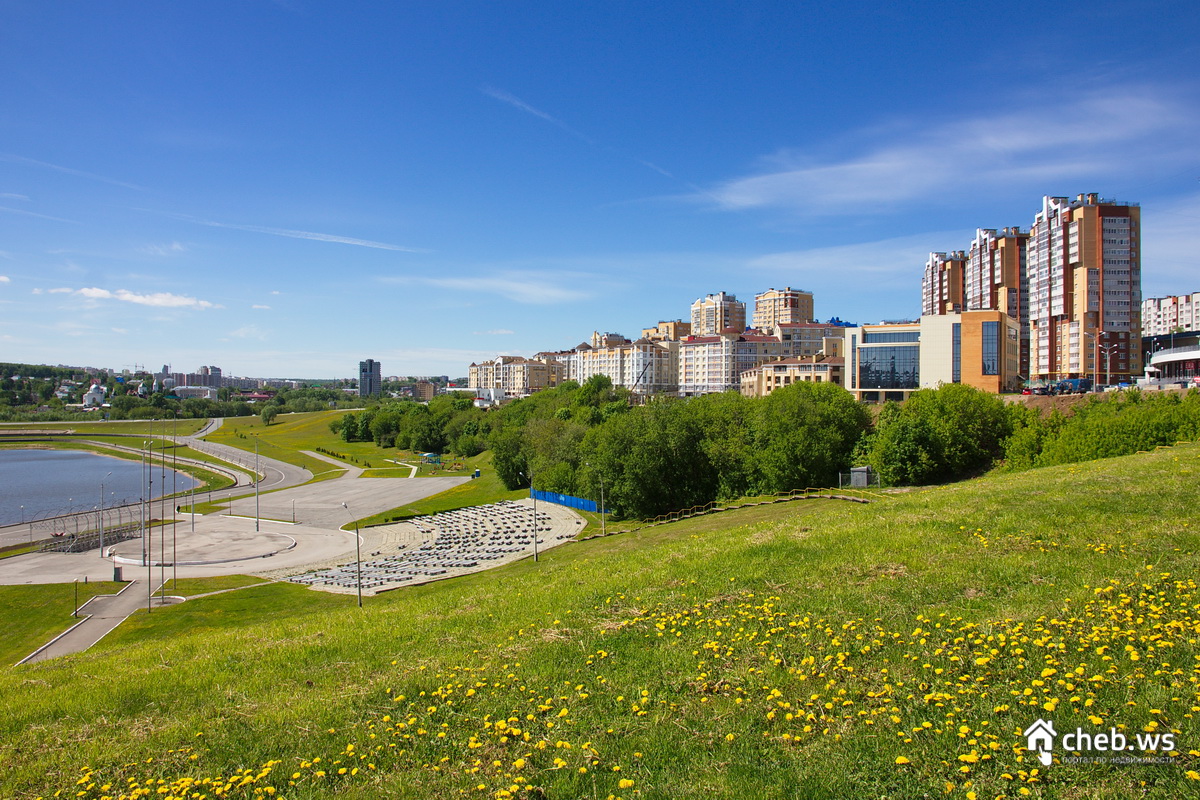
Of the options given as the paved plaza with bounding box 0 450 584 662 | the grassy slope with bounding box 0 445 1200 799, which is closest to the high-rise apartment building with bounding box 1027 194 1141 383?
the paved plaza with bounding box 0 450 584 662

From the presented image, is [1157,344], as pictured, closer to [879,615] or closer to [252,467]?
[879,615]

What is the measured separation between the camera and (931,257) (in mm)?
133000

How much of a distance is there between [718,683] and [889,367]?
3295 inches

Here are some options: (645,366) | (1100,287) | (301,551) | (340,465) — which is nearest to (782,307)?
(645,366)

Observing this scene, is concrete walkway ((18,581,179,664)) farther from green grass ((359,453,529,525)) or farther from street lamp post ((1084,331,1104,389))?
street lamp post ((1084,331,1104,389))

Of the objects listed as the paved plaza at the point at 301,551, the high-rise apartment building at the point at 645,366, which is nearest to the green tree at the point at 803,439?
the paved plaza at the point at 301,551

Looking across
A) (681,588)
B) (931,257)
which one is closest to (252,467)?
(681,588)

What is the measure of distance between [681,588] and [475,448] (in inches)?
4323

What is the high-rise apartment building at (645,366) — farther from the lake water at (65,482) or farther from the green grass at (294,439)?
the lake water at (65,482)

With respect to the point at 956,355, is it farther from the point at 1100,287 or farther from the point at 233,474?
the point at 233,474

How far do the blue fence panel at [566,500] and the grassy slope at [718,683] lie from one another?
50868mm

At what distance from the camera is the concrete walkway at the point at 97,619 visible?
30.2 metres

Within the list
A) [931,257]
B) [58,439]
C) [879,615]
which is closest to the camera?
[879,615]

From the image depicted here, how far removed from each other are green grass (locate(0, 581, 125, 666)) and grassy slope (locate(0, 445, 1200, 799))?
21.0 metres
